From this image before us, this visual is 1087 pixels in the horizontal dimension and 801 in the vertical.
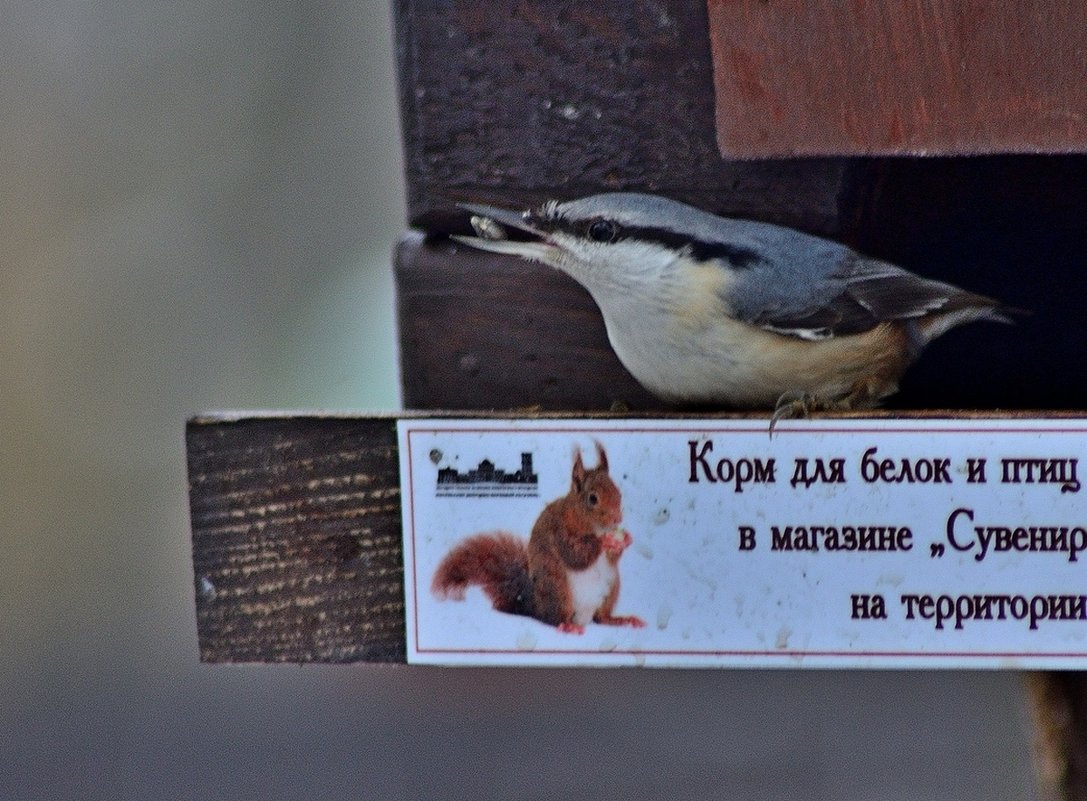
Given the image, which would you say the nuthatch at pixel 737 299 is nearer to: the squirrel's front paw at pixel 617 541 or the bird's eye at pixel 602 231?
the bird's eye at pixel 602 231

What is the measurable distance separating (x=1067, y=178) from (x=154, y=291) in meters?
2.38

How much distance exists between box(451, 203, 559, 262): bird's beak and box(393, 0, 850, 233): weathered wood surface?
3cm

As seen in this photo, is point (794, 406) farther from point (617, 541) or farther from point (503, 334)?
point (503, 334)

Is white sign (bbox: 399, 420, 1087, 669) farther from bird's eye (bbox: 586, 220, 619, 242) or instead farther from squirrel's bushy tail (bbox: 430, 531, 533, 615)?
bird's eye (bbox: 586, 220, 619, 242)

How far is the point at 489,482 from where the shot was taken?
133cm

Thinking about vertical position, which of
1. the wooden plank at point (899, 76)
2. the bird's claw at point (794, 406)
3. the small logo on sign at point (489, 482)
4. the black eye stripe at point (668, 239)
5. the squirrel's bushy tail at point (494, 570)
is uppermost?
the wooden plank at point (899, 76)

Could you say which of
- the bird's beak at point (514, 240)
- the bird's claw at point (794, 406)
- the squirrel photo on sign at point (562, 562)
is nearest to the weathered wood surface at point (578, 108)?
the bird's beak at point (514, 240)

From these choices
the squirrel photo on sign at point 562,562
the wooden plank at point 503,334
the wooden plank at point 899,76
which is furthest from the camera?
the wooden plank at point 503,334

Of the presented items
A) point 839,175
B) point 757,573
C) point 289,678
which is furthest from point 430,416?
point 289,678

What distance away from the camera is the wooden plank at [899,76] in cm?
121

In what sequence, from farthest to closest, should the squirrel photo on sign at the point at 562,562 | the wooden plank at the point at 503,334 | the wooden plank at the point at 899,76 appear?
the wooden plank at the point at 503,334 → the squirrel photo on sign at the point at 562,562 → the wooden plank at the point at 899,76

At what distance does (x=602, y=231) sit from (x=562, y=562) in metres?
0.32

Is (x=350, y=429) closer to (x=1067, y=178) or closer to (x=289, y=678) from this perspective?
(x=1067, y=178)

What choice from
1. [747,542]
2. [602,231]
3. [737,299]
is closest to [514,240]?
[602,231]
